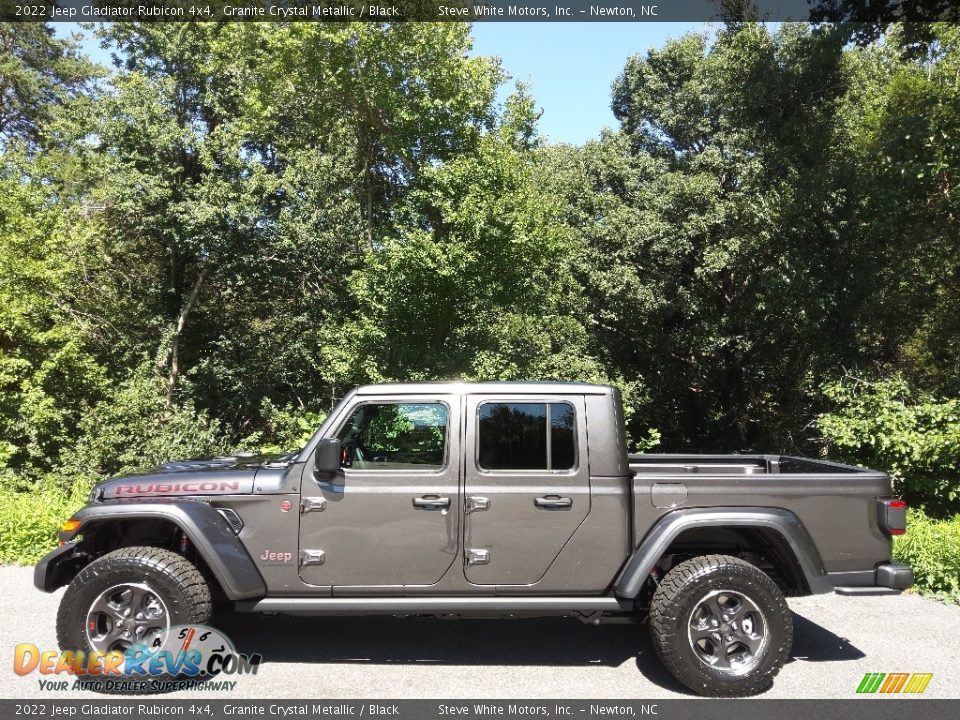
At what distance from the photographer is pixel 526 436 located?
171 inches

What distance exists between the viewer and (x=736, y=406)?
19797 mm

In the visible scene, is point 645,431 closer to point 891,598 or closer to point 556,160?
point 556,160

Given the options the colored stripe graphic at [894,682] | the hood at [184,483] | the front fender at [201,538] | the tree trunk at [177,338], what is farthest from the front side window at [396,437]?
the tree trunk at [177,338]

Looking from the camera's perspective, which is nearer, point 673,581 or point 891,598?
point 673,581

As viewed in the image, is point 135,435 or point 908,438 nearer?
point 908,438

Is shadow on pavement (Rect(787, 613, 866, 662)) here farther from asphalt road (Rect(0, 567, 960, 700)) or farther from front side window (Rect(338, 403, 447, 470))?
front side window (Rect(338, 403, 447, 470))

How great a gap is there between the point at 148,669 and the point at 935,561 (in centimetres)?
593

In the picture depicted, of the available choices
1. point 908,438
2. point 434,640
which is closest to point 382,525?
point 434,640

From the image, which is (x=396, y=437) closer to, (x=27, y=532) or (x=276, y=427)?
(x=27, y=532)

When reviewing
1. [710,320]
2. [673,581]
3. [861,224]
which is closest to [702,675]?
[673,581]

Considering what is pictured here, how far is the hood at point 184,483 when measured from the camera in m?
4.27

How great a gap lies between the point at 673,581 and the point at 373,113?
13.3 meters

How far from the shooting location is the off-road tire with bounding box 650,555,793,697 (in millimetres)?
3924

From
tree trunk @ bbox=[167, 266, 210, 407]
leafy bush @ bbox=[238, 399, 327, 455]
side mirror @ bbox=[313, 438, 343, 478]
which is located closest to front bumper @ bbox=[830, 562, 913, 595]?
side mirror @ bbox=[313, 438, 343, 478]
